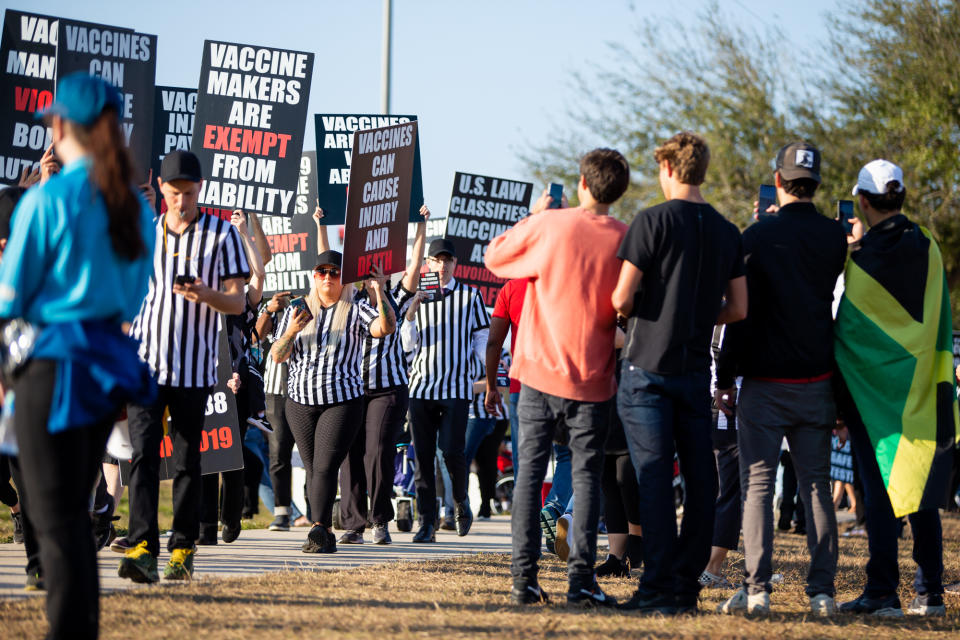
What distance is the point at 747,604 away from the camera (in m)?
6.27

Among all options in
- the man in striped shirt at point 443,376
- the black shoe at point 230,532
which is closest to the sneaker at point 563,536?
the man in striped shirt at point 443,376

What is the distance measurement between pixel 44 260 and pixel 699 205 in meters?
3.20

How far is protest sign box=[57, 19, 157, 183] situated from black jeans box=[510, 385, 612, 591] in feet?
12.7

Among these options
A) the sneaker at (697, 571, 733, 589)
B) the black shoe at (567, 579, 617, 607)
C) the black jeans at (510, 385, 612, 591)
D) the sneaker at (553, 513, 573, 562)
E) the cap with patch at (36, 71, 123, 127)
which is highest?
the cap with patch at (36, 71, 123, 127)

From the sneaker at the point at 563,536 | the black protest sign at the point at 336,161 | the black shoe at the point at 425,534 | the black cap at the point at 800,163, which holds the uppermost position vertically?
the black protest sign at the point at 336,161

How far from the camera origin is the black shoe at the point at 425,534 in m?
10.3

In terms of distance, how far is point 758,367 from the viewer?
245 inches

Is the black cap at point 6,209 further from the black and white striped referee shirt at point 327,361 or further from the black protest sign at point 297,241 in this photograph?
the black protest sign at point 297,241

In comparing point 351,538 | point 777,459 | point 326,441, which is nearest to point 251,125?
point 326,441

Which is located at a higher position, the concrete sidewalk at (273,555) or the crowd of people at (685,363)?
the crowd of people at (685,363)

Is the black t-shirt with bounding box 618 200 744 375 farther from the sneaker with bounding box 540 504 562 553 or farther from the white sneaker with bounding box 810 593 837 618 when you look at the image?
the sneaker with bounding box 540 504 562 553

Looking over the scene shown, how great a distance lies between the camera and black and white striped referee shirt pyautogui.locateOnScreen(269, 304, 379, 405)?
372 inches

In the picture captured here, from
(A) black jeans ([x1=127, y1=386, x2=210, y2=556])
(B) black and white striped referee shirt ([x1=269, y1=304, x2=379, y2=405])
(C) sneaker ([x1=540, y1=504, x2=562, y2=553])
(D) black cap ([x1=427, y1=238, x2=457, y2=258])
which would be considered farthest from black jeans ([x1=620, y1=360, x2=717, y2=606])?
(D) black cap ([x1=427, y1=238, x2=457, y2=258])

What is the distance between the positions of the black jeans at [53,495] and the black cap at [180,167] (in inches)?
99.7
